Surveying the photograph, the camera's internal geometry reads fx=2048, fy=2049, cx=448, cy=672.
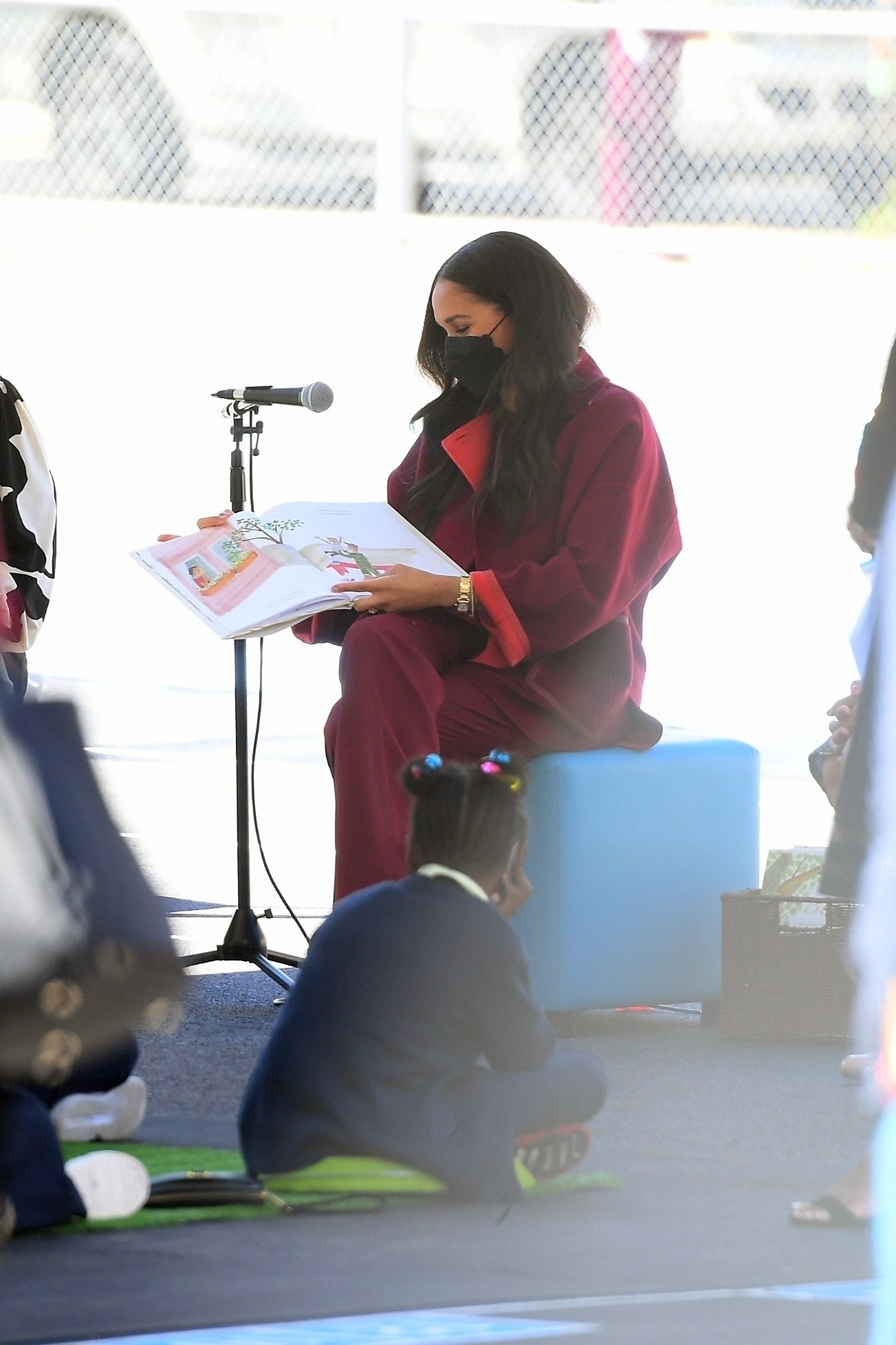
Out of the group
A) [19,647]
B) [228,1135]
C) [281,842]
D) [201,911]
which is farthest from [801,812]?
[228,1135]

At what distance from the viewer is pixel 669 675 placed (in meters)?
6.21

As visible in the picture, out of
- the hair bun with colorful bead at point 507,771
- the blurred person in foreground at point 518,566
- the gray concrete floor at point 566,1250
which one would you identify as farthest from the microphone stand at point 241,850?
the hair bun with colorful bead at point 507,771

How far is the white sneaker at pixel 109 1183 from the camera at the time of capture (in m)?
2.14

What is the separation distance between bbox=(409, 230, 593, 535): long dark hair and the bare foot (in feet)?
4.24

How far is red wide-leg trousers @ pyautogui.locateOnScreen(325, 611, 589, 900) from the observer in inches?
116

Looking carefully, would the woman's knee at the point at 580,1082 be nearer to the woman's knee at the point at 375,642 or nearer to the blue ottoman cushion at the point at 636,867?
the blue ottoman cushion at the point at 636,867

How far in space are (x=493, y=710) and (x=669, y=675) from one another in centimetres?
316

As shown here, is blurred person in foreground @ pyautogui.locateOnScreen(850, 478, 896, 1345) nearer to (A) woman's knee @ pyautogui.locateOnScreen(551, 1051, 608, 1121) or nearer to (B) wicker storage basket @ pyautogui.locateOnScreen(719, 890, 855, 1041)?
(A) woman's knee @ pyautogui.locateOnScreen(551, 1051, 608, 1121)

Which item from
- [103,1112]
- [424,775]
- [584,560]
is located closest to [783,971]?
[584,560]

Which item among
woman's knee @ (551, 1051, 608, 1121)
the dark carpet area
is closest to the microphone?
the dark carpet area

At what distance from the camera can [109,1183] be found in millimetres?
2146

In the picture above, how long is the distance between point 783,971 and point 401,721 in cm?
69

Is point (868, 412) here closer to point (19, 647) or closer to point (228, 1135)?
point (19, 647)

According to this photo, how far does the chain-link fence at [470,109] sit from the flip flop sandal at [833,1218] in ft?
21.1
